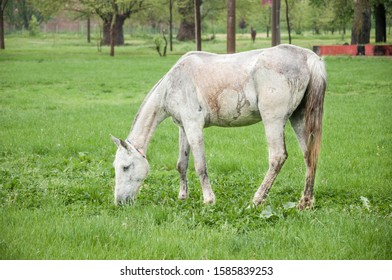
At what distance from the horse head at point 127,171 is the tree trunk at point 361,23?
104 ft

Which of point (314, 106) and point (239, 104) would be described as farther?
point (239, 104)

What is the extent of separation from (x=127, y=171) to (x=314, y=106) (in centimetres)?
258

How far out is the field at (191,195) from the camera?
5.52m

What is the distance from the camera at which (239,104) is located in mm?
7156

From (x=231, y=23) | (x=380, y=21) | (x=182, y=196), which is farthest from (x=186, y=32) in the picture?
(x=182, y=196)

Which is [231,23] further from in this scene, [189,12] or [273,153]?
[189,12]

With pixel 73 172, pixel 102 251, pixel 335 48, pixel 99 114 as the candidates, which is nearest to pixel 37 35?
pixel 335 48

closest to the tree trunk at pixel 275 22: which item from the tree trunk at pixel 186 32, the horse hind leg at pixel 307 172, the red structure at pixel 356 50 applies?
the red structure at pixel 356 50

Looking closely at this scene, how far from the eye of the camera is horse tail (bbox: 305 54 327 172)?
695 centimetres

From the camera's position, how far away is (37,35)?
2879 inches

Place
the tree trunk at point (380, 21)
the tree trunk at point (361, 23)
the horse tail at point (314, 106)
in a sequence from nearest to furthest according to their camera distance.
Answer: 1. the horse tail at point (314, 106)
2. the tree trunk at point (361, 23)
3. the tree trunk at point (380, 21)

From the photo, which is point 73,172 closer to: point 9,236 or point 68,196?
point 68,196

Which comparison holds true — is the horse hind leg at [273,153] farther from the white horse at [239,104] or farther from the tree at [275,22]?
the tree at [275,22]

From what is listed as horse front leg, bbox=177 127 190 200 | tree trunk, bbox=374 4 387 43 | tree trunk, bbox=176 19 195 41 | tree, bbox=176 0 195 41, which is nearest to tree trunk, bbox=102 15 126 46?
tree, bbox=176 0 195 41
